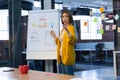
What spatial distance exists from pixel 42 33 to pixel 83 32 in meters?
1.13

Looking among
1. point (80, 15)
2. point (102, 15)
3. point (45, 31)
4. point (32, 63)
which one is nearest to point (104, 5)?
point (102, 15)

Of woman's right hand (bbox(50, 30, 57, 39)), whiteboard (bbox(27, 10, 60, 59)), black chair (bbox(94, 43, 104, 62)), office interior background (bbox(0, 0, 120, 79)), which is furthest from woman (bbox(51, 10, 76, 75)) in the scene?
black chair (bbox(94, 43, 104, 62))

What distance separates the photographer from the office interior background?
518 centimetres

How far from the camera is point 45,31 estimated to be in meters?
4.93

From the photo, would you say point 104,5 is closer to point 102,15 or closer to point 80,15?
point 102,15

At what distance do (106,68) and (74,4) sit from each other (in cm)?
177

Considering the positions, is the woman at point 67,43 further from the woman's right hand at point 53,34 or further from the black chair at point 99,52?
the black chair at point 99,52

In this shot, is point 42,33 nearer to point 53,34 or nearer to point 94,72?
point 53,34

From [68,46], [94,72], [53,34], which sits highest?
[53,34]

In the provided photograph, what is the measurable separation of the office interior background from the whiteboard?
756mm

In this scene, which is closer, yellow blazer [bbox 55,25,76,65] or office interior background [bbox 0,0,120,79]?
yellow blazer [bbox 55,25,76,65]

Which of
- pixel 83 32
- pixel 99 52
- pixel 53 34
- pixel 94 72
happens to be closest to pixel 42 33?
pixel 53 34

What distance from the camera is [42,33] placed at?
4957mm

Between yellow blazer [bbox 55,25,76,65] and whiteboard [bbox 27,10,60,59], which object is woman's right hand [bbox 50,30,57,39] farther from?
yellow blazer [bbox 55,25,76,65]
